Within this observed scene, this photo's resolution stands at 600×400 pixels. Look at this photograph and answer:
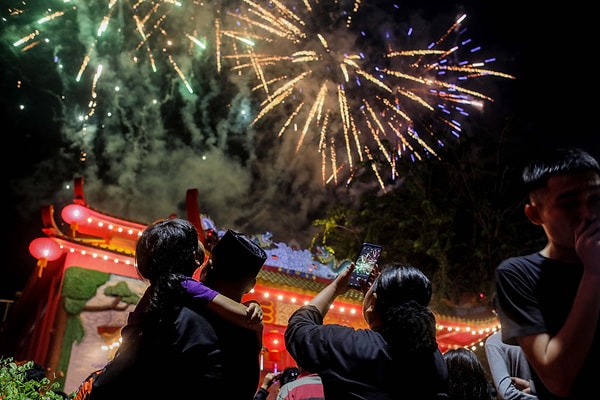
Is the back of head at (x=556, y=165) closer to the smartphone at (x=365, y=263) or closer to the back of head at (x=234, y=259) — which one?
the smartphone at (x=365, y=263)

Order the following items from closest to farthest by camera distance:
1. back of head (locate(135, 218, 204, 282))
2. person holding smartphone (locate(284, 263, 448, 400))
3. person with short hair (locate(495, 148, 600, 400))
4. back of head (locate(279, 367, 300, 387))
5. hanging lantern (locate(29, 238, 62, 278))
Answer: person with short hair (locate(495, 148, 600, 400))
person holding smartphone (locate(284, 263, 448, 400))
back of head (locate(135, 218, 204, 282))
back of head (locate(279, 367, 300, 387))
hanging lantern (locate(29, 238, 62, 278))

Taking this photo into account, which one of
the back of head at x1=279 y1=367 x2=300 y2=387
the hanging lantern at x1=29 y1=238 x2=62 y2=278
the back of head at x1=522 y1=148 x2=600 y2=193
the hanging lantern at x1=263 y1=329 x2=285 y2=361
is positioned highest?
the hanging lantern at x1=29 y1=238 x2=62 y2=278

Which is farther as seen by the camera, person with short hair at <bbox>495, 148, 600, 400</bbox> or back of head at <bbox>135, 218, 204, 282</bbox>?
back of head at <bbox>135, 218, 204, 282</bbox>

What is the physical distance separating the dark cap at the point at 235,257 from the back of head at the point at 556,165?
4.25 ft

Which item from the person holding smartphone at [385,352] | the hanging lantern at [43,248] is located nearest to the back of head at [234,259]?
the person holding smartphone at [385,352]

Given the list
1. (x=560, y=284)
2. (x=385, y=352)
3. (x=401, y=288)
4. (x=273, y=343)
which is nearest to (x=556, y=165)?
(x=560, y=284)

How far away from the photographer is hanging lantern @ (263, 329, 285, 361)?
8.80 meters

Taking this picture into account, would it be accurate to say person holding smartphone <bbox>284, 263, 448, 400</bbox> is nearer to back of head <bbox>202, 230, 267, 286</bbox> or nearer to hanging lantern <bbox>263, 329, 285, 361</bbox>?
back of head <bbox>202, 230, 267, 286</bbox>

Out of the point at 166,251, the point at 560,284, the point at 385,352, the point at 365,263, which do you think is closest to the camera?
the point at 560,284

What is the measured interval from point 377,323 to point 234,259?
30.3 inches

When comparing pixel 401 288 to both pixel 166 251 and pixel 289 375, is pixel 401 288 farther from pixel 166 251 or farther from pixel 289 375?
pixel 289 375

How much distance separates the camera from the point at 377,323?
6.57ft

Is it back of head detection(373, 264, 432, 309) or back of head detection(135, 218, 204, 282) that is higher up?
back of head detection(135, 218, 204, 282)

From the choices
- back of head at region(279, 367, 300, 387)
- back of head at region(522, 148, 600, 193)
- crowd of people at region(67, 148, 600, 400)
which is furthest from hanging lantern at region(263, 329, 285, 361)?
back of head at region(522, 148, 600, 193)
